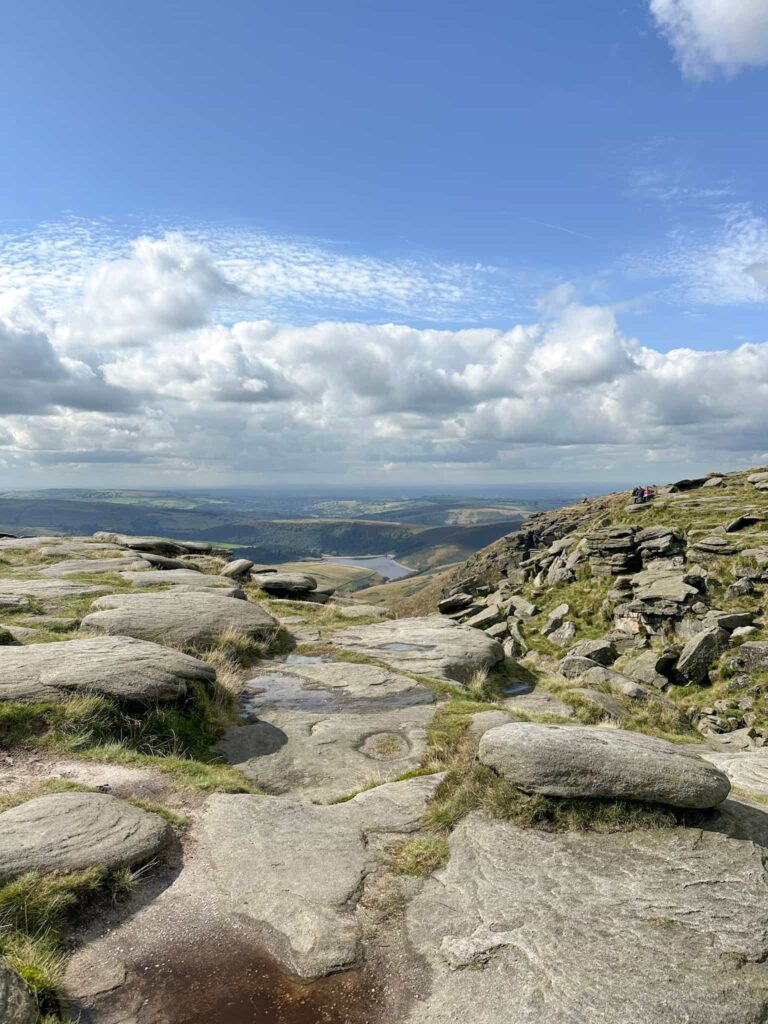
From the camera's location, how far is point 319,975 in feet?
21.4

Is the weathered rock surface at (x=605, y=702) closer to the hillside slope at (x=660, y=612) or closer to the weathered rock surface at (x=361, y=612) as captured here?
the hillside slope at (x=660, y=612)

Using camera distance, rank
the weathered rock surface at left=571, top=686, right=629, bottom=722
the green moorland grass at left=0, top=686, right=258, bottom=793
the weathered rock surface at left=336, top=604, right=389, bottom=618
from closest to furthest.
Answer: the green moorland grass at left=0, top=686, right=258, bottom=793
the weathered rock surface at left=571, top=686, right=629, bottom=722
the weathered rock surface at left=336, top=604, right=389, bottom=618

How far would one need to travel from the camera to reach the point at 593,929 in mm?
7051

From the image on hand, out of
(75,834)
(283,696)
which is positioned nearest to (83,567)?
(283,696)

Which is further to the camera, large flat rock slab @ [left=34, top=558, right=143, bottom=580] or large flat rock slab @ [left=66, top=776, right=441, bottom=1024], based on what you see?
large flat rock slab @ [left=34, top=558, right=143, bottom=580]

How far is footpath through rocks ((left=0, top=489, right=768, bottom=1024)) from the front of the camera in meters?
6.21

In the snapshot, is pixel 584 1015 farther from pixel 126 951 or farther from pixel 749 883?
pixel 126 951

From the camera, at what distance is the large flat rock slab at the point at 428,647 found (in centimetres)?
2045

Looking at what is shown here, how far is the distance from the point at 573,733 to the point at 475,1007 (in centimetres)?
538

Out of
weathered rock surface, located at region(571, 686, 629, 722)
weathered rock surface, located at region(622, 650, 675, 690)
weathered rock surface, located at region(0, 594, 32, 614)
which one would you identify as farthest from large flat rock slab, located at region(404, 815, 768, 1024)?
weathered rock surface, located at region(0, 594, 32, 614)

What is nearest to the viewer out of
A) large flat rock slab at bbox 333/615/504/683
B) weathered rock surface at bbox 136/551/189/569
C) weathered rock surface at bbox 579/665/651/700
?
large flat rock slab at bbox 333/615/504/683

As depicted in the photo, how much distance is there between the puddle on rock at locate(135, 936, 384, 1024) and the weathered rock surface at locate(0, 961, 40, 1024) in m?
1.14

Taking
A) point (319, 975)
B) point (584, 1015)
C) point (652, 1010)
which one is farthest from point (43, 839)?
point (652, 1010)

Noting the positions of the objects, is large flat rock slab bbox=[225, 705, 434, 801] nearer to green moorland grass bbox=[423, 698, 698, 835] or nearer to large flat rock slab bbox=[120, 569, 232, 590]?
green moorland grass bbox=[423, 698, 698, 835]
